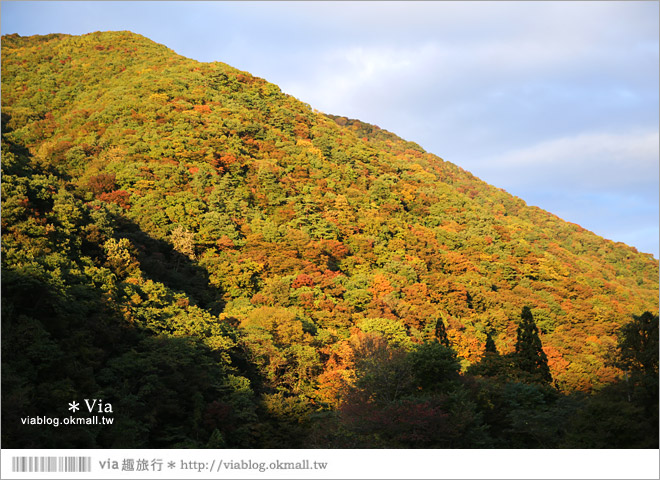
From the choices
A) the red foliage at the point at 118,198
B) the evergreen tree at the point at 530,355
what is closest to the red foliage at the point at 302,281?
the evergreen tree at the point at 530,355

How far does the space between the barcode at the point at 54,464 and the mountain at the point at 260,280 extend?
270 centimetres

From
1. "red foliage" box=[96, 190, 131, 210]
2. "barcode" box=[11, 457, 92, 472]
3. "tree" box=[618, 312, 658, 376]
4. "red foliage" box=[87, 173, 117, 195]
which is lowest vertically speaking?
"barcode" box=[11, 457, 92, 472]

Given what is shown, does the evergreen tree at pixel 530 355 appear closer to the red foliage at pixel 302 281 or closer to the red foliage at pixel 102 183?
the red foliage at pixel 302 281

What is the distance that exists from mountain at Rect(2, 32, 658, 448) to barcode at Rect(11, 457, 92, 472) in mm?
2698

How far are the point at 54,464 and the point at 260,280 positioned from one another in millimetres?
36857

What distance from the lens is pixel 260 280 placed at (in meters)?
48.4

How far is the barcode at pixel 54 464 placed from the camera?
37.8 ft

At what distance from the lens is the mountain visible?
2170 cm

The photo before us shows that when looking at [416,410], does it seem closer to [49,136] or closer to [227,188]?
[227,188]

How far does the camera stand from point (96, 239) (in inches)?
1298

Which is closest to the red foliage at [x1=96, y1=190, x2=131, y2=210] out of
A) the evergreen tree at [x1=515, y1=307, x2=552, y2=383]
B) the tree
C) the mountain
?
the mountain

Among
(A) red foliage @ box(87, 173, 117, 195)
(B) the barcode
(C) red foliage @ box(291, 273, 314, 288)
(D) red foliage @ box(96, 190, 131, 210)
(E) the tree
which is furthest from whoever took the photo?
(A) red foliage @ box(87, 173, 117, 195)

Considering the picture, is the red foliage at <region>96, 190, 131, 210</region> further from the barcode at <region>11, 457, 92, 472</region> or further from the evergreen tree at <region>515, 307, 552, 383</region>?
the barcode at <region>11, 457, 92, 472</region>

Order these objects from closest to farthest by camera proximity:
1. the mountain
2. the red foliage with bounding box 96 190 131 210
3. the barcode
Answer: the barcode
the mountain
the red foliage with bounding box 96 190 131 210
